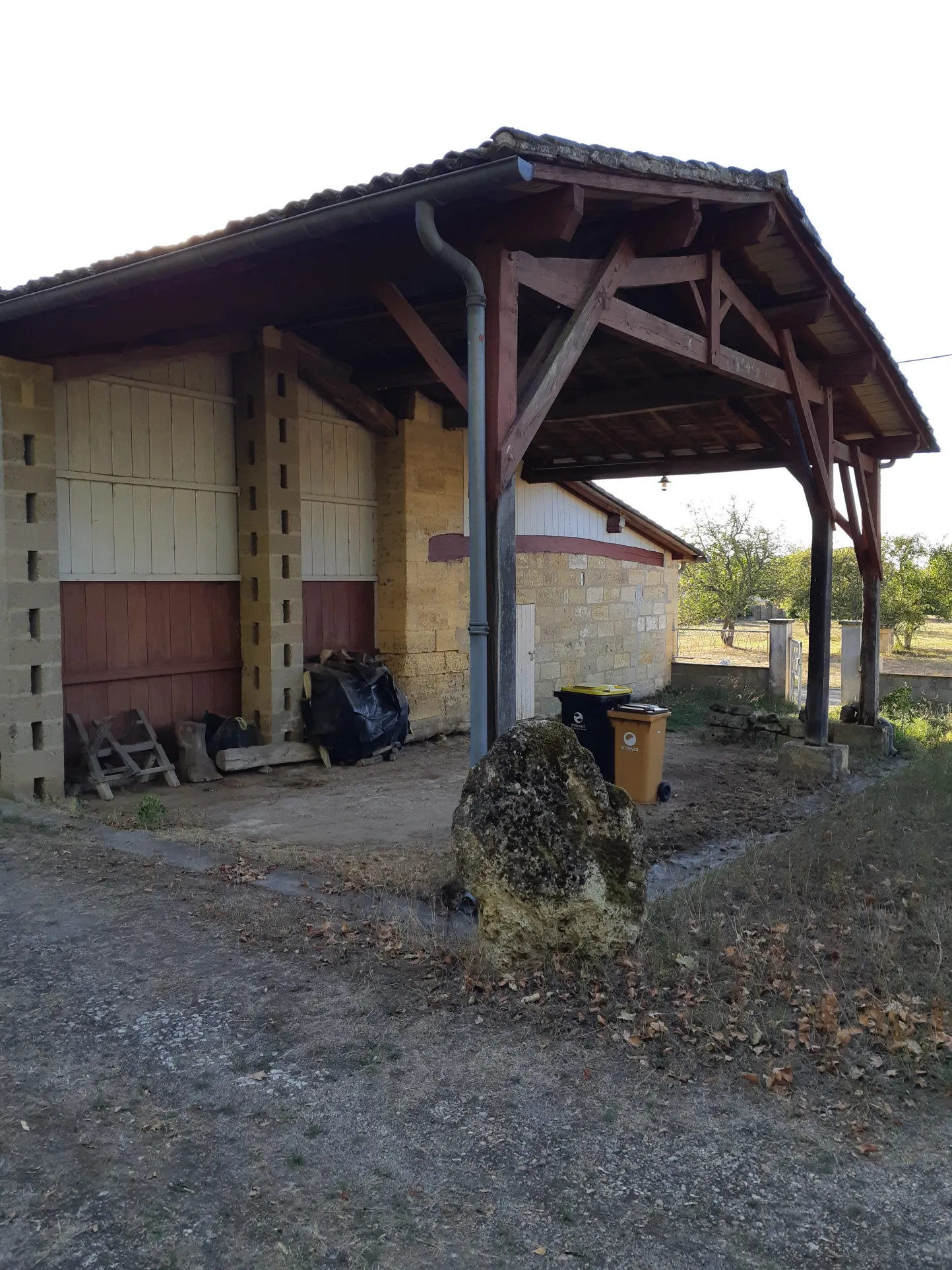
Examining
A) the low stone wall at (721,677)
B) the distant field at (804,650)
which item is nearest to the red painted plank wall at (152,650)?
the low stone wall at (721,677)

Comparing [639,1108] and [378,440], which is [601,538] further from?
[639,1108]

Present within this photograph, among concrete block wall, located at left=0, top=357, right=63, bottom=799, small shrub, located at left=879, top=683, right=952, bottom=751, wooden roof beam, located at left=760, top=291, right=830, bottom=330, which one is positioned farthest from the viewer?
small shrub, located at left=879, top=683, right=952, bottom=751

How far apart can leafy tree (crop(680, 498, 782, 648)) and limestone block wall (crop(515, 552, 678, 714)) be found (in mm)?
13983

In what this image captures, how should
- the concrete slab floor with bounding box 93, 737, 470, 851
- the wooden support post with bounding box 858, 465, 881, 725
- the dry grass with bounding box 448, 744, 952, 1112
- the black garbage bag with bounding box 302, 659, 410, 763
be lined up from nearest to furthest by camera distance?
the dry grass with bounding box 448, 744, 952, 1112 < the concrete slab floor with bounding box 93, 737, 470, 851 < the black garbage bag with bounding box 302, 659, 410, 763 < the wooden support post with bounding box 858, 465, 881, 725

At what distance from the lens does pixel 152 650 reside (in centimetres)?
895

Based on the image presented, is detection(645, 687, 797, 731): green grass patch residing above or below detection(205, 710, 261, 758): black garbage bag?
below

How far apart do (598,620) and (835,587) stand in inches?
732

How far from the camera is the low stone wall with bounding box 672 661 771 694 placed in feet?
53.8

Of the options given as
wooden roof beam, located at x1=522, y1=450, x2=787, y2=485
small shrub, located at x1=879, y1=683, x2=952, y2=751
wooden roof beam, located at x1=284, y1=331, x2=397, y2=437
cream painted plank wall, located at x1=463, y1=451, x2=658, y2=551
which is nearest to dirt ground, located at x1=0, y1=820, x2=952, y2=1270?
wooden roof beam, located at x1=284, y1=331, x2=397, y2=437

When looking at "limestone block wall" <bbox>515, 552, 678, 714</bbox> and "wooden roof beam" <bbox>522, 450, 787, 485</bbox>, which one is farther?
"limestone block wall" <bbox>515, 552, 678, 714</bbox>

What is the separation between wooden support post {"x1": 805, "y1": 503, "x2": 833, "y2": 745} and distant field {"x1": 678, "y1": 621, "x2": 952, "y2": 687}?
31.7 ft

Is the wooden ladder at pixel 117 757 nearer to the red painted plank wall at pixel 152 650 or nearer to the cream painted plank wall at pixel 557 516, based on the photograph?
the red painted plank wall at pixel 152 650

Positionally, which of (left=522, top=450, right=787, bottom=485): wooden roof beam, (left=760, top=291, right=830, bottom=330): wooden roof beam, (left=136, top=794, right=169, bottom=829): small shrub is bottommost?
(left=136, top=794, right=169, bottom=829): small shrub

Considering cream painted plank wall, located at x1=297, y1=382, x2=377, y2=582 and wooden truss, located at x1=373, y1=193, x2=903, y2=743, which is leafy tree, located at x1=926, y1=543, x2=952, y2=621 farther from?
cream painted plank wall, located at x1=297, y1=382, x2=377, y2=582
